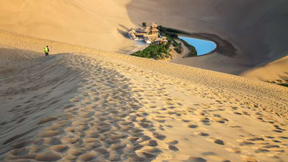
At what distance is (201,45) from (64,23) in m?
19.6

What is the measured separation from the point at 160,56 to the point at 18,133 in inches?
850

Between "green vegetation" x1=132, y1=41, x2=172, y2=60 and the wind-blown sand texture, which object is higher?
the wind-blown sand texture

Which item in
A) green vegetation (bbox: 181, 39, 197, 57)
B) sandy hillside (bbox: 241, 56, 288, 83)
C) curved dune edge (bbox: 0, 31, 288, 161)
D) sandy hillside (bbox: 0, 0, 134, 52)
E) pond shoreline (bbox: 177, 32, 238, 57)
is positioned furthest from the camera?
pond shoreline (bbox: 177, 32, 238, 57)

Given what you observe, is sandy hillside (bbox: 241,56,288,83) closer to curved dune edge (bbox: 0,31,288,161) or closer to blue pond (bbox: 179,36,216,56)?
blue pond (bbox: 179,36,216,56)

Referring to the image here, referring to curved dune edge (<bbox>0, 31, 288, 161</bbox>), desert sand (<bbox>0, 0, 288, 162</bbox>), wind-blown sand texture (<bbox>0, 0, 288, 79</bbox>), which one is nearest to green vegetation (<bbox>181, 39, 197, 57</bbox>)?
wind-blown sand texture (<bbox>0, 0, 288, 79</bbox>)

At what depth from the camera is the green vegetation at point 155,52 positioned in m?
23.8

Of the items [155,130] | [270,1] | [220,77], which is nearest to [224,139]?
[155,130]

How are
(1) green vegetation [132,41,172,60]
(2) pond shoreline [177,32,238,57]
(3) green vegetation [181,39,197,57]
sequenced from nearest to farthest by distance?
(1) green vegetation [132,41,172,60], (3) green vegetation [181,39,197,57], (2) pond shoreline [177,32,238,57]

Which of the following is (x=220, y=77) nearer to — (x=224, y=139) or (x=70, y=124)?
(x=224, y=139)

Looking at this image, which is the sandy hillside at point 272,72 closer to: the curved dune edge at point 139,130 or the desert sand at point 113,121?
the desert sand at point 113,121

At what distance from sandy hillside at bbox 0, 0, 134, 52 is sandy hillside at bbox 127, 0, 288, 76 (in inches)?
347

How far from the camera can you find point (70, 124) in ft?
12.3

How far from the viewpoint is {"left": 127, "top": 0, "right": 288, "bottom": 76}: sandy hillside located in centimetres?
2752

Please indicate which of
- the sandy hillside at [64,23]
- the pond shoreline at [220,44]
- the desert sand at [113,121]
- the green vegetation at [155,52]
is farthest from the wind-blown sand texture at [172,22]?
the desert sand at [113,121]
